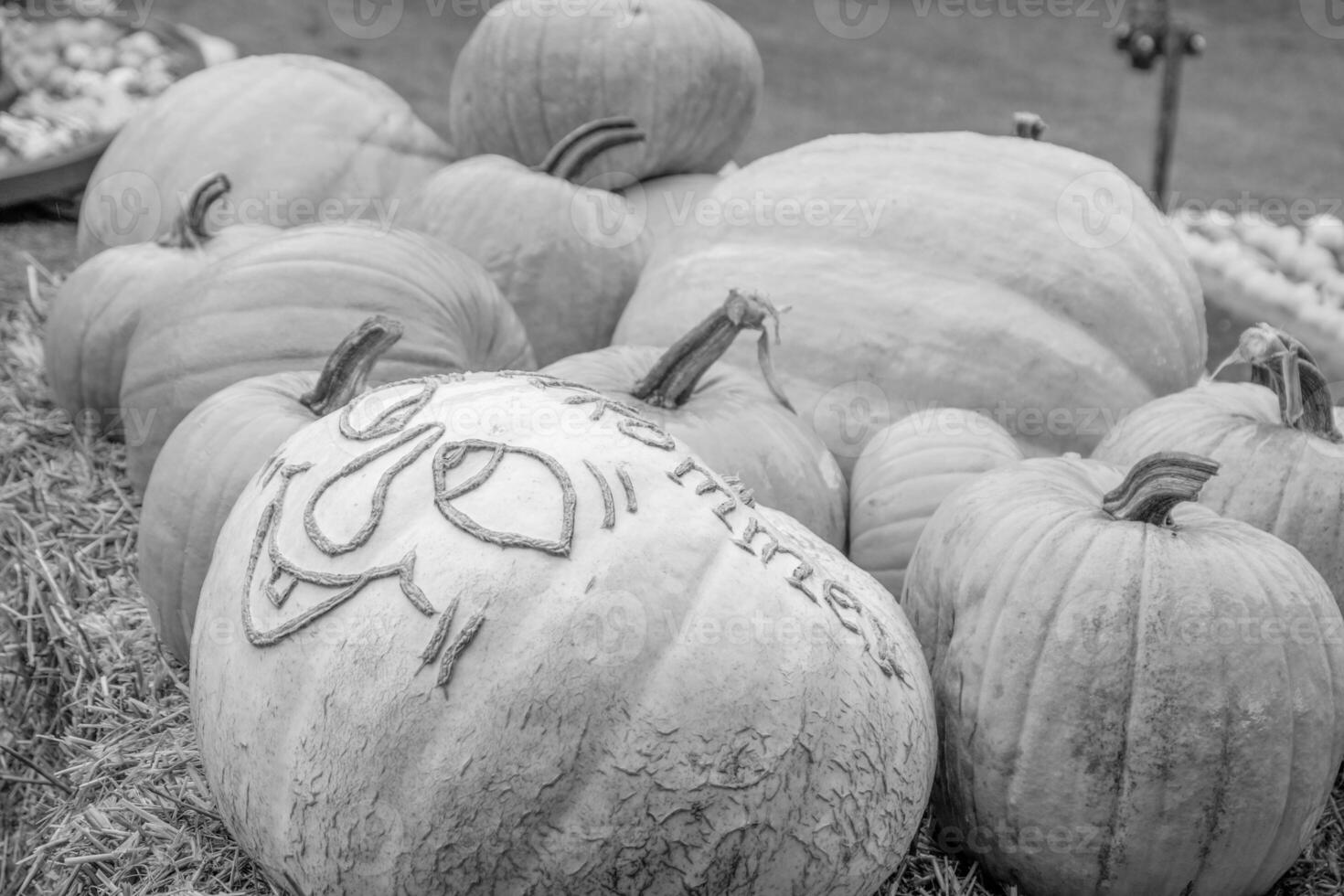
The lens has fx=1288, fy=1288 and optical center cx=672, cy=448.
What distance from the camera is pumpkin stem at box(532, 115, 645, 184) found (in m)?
2.87

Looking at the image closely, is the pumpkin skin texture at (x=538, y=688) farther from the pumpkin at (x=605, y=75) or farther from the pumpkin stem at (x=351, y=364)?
the pumpkin at (x=605, y=75)

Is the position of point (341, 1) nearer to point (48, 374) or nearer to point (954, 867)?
point (48, 374)

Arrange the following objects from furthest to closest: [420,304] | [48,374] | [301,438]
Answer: [48,374], [420,304], [301,438]

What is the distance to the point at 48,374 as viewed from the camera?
2.89 meters

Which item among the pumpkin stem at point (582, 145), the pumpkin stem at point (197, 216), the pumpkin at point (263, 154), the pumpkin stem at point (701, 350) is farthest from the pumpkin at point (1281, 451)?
the pumpkin at point (263, 154)

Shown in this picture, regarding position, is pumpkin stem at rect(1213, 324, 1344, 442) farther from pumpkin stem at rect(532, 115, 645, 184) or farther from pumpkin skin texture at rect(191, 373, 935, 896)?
pumpkin stem at rect(532, 115, 645, 184)

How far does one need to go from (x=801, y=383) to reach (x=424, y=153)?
149 cm

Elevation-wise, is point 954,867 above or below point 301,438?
below

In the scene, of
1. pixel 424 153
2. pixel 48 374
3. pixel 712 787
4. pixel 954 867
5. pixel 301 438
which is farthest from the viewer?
pixel 424 153

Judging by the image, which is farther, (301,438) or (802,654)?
(301,438)

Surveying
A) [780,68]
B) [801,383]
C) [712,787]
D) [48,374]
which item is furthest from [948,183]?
[780,68]

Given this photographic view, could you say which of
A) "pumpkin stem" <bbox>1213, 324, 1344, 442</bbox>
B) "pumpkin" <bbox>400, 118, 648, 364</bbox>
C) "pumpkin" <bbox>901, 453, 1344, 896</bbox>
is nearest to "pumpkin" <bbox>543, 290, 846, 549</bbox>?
"pumpkin" <bbox>901, 453, 1344, 896</bbox>

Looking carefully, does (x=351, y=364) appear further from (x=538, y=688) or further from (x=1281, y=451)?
(x=1281, y=451)

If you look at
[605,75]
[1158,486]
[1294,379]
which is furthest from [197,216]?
[1294,379]
